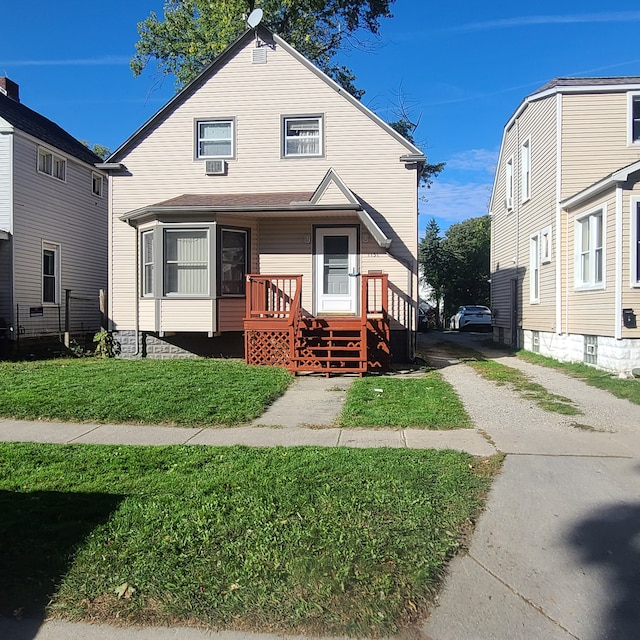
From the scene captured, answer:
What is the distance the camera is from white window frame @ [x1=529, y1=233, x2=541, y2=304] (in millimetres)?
15282

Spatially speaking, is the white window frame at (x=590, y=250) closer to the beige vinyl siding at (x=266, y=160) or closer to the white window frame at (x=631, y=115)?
the white window frame at (x=631, y=115)

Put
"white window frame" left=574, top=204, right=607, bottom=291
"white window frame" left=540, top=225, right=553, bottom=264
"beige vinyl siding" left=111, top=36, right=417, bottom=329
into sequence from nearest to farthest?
"white window frame" left=574, top=204, right=607, bottom=291
"beige vinyl siding" left=111, top=36, right=417, bottom=329
"white window frame" left=540, top=225, right=553, bottom=264

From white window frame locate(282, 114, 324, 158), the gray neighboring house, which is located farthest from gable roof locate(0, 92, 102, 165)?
white window frame locate(282, 114, 324, 158)

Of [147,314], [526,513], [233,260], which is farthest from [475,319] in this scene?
[526,513]

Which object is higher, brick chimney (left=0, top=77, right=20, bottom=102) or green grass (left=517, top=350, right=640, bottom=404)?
brick chimney (left=0, top=77, right=20, bottom=102)

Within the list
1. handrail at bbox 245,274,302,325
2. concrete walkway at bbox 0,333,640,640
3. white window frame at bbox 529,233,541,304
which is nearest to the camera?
concrete walkway at bbox 0,333,640,640

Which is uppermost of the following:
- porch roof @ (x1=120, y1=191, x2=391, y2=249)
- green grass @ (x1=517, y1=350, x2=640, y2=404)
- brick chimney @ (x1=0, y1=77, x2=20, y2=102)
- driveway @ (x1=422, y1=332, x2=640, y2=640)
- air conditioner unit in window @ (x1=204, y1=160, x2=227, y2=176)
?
brick chimney @ (x1=0, y1=77, x2=20, y2=102)

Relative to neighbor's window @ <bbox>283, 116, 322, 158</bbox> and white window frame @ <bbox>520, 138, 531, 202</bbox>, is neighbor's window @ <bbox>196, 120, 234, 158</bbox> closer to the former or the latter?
neighbor's window @ <bbox>283, 116, 322, 158</bbox>

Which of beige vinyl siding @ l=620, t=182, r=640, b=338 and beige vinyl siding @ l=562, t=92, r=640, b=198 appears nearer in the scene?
beige vinyl siding @ l=620, t=182, r=640, b=338

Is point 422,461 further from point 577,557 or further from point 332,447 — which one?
point 577,557

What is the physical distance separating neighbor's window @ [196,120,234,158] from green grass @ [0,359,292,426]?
18.3 ft

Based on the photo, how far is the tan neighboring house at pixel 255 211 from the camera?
41.0 feet

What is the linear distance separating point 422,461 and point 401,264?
8345mm

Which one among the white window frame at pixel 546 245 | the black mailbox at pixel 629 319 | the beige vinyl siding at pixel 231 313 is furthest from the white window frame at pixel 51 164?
the black mailbox at pixel 629 319
